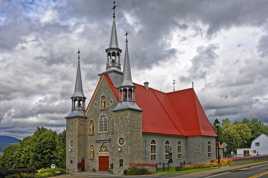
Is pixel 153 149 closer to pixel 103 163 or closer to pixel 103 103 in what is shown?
pixel 103 163

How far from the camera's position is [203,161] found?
52.3 m

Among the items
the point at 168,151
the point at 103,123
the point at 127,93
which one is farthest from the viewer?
the point at 168,151

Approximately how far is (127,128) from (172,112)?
14.7 metres

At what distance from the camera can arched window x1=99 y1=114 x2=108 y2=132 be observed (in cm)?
4750

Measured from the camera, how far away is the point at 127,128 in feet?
141

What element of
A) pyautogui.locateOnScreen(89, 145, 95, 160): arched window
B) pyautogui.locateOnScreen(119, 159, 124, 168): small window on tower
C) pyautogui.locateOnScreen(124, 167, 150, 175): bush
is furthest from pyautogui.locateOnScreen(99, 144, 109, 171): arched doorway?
pyautogui.locateOnScreen(124, 167, 150, 175): bush

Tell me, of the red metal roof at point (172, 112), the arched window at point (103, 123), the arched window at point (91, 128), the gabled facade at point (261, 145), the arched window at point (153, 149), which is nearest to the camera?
the arched window at point (153, 149)

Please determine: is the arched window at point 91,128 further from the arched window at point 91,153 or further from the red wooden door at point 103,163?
the red wooden door at point 103,163

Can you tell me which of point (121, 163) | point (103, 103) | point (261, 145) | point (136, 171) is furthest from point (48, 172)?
point (261, 145)

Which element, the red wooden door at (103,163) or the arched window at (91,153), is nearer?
the red wooden door at (103,163)

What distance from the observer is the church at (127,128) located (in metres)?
43.9

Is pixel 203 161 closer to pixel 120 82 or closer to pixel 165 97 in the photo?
pixel 165 97

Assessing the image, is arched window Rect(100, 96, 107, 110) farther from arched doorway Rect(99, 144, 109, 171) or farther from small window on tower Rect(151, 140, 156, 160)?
small window on tower Rect(151, 140, 156, 160)

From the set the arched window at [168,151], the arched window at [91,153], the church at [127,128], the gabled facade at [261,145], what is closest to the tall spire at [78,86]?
the church at [127,128]
